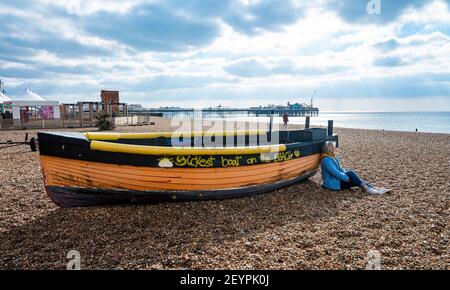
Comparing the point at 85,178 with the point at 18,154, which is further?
the point at 18,154

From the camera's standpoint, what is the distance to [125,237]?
14.4ft

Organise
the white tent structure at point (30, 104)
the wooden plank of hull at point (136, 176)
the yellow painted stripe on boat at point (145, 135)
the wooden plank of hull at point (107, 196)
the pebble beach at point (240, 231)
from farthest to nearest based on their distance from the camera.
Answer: the white tent structure at point (30, 104)
the yellow painted stripe on boat at point (145, 135)
the wooden plank of hull at point (107, 196)
the wooden plank of hull at point (136, 176)
the pebble beach at point (240, 231)

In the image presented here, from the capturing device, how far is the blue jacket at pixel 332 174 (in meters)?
6.90

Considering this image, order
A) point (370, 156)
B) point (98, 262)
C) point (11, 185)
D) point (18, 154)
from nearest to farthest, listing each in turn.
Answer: point (98, 262) < point (11, 185) < point (18, 154) < point (370, 156)

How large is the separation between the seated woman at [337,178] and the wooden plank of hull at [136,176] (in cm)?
241

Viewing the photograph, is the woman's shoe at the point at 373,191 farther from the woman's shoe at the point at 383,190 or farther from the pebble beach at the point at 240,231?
the pebble beach at the point at 240,231

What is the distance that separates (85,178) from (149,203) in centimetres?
136

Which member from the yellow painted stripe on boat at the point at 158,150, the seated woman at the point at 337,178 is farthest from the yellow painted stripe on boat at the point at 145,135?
the seated woman at the point at 337,178

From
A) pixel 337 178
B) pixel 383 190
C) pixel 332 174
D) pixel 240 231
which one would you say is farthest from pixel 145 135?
pixel 383 190

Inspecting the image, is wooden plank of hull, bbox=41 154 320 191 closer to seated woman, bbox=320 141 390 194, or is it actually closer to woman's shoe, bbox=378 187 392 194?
seated woman, bbox=320 141 390 194

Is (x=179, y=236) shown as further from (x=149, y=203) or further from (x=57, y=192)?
(x=57, y=192)

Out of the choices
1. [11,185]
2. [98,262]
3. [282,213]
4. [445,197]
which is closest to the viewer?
[98,262]
